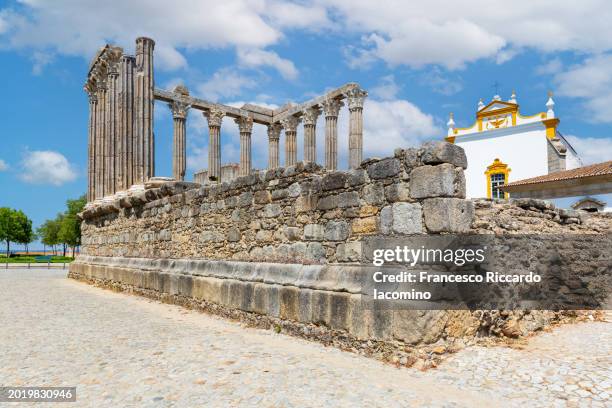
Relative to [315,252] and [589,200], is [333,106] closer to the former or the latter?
[589,200]

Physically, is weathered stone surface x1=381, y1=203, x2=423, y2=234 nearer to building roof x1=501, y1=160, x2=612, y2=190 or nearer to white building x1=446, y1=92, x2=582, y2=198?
building roof x1=501, y1=160, x2=612, y2=190

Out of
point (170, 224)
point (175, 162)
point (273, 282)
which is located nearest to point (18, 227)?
point (175, 162)

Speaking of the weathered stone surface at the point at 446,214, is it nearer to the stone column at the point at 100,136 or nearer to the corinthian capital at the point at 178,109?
the stone column at the point at 100,136

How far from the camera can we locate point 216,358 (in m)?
4.64

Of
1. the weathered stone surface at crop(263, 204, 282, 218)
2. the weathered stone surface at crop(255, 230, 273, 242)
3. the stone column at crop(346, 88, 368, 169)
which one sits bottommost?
the weathered stone surface at crop(255, 230, 273, 242)

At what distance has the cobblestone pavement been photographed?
3.47 m

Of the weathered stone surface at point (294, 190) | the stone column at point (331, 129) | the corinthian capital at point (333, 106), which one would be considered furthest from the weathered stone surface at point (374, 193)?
the corinthian capital at point (333, 106)

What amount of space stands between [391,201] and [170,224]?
594 cm

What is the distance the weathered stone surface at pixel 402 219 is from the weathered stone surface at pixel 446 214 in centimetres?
9

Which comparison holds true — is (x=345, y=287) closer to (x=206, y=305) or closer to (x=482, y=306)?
(x=482, y=306)

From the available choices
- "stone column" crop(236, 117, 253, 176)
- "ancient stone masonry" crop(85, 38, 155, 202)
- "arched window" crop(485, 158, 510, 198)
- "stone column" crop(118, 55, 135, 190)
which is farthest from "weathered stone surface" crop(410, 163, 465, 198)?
"arched window" crop(485, 158, 510, 198)

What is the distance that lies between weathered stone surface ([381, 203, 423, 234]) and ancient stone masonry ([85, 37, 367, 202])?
11.5 metres

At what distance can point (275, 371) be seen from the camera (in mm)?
4168

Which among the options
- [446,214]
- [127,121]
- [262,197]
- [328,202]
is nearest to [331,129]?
[127,121]
